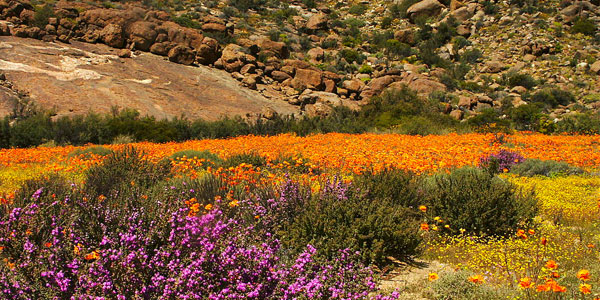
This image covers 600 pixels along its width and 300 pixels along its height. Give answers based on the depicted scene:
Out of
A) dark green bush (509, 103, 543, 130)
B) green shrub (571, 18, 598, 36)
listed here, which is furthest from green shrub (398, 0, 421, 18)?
dark green bush (509, 103, 543, 130)

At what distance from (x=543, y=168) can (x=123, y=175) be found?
10.1m

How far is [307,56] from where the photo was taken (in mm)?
43500

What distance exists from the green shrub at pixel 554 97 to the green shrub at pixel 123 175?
3509cm

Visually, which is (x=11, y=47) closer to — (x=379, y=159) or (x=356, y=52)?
(x=379, y=159)

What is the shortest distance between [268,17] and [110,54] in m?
28.0

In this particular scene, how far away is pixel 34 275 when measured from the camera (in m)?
3.13

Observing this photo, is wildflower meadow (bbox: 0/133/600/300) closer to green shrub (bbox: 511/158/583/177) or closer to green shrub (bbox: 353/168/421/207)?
green shrub (bbox: 353/168/421/207)

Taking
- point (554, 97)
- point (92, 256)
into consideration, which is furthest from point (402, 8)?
point (92, 256)

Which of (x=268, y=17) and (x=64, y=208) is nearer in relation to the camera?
(x=64, y=208)

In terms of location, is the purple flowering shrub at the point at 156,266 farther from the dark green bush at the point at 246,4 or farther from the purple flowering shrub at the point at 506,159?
the dark green bush at the point at 246,4

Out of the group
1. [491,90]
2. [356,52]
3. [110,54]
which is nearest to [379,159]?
[110,54]

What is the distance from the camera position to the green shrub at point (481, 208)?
235 inches

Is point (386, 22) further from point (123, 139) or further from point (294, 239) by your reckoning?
point (294, 239)

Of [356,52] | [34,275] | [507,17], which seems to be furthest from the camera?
[507,17]
